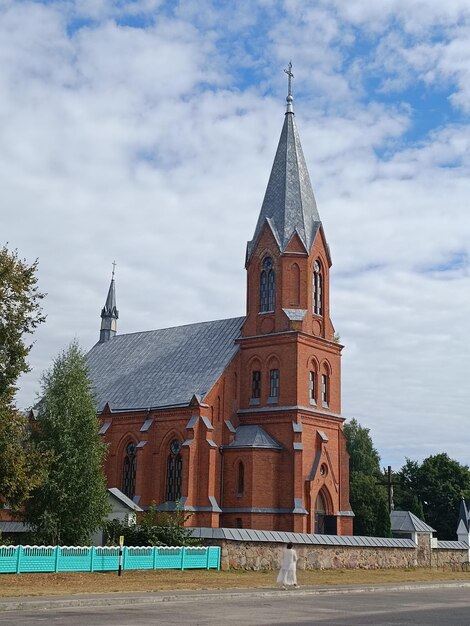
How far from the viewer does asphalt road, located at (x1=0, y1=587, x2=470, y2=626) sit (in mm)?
16478

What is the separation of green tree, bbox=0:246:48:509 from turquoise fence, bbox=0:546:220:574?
2.13m

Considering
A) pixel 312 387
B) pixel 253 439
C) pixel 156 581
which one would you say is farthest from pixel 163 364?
pixel 156 581

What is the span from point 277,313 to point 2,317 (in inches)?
944

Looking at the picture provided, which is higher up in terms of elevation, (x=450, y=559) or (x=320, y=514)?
(x=320, y=514)

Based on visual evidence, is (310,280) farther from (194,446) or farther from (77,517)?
(77,517)

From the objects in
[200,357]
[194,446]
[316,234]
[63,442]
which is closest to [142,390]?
[200,357]

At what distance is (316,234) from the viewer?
2028 inches

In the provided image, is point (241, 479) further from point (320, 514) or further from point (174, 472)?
point (320, 514)

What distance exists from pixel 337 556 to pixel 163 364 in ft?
72.2

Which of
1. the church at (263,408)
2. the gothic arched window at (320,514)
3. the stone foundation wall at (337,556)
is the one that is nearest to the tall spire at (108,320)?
the church at (263,408)

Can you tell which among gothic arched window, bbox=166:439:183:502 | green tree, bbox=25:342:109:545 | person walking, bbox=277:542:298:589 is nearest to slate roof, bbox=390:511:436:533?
gothic arched window, bbox=166:439:183:502

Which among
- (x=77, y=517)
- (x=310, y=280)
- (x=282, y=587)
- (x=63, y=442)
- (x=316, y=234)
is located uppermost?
(x=316, y=234)

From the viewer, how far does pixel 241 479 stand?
4772cm

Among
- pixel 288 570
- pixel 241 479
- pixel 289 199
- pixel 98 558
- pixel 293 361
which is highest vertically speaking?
pixel 289 199
